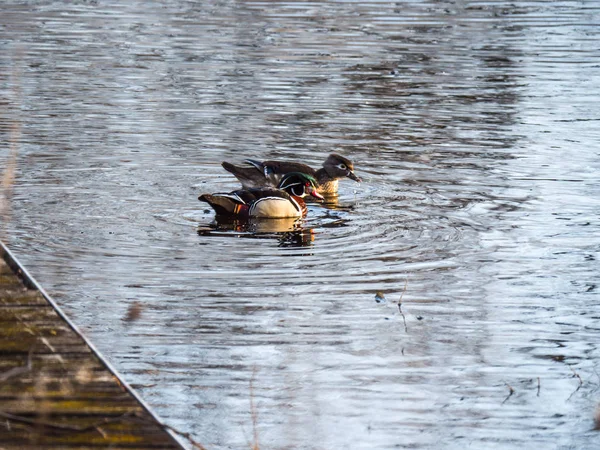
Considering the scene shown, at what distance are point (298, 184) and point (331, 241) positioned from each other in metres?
2.00

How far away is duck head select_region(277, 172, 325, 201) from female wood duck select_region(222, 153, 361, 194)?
135 millimetres

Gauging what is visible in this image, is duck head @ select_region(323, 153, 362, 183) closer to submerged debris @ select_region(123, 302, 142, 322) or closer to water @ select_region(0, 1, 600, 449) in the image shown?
water @ select_region(0, 1, 600, 449)

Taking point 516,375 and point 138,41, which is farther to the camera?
point 138,41

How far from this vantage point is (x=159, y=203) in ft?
43.3

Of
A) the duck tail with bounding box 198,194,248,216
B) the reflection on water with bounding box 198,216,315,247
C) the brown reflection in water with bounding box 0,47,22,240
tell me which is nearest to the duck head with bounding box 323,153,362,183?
the reflection on water with bounding box 198,216,315,247

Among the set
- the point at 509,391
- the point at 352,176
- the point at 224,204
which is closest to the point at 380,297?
the point at 509,391

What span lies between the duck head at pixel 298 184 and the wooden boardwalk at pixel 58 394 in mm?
6584

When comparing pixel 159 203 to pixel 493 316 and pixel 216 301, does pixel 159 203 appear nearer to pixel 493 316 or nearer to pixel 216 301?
pixel 216 301

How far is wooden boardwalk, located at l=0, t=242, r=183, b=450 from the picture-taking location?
220 inches

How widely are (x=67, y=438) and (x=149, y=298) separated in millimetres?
4173

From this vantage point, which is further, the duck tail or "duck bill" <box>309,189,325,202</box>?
"duck bill" <box>309,189,325,202</box>

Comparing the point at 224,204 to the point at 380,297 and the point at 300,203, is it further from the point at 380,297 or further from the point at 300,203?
the point at 380,297

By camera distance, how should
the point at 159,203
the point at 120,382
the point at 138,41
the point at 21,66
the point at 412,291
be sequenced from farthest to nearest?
the point at 138,41 < the point at 21,66 < the point at 159,203 < the point at 412,291 < the point at 120,382

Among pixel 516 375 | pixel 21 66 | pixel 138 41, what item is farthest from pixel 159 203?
pixel 138 41
